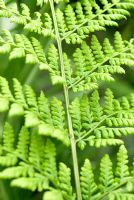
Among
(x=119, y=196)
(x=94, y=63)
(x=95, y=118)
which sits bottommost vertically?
(x=119, y=196)

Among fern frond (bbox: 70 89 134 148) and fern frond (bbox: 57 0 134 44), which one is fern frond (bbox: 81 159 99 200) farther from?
fern frond (bbox: 57 0 134 44)

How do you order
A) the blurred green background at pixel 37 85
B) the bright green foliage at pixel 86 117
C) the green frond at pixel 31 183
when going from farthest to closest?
1. the blurred green background at pixel 37 85
2. the bright green foliage at pixel 86 117
3. the green frond at pixel 31 183


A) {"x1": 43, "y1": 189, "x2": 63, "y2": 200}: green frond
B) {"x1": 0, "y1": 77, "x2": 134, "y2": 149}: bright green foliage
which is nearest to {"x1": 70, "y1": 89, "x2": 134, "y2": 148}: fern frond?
{"x1": 0, "y1": 77, "x2": 134, "y2": 149}: bright green foliage

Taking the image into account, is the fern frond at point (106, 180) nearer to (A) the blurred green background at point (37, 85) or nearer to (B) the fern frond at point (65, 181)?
(B) the fern frond at point (65, 181)

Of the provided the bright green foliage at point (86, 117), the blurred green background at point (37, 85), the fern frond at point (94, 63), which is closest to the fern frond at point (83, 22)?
the fern frond at point (94, 63)

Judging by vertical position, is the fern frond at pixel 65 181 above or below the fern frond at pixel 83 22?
below

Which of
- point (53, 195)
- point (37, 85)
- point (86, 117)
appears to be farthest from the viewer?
point (37, 85)

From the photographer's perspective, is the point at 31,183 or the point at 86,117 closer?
the point at 31,183

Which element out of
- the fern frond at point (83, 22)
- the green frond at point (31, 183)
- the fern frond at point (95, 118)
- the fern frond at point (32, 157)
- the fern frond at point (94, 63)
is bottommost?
the green frond at point (31, 183)

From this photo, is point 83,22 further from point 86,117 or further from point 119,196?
point 119,196

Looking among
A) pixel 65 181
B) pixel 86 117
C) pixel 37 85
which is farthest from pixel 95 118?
pixel 37 85

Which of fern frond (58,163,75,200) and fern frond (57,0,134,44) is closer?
fern frond (58,163,75,200)
